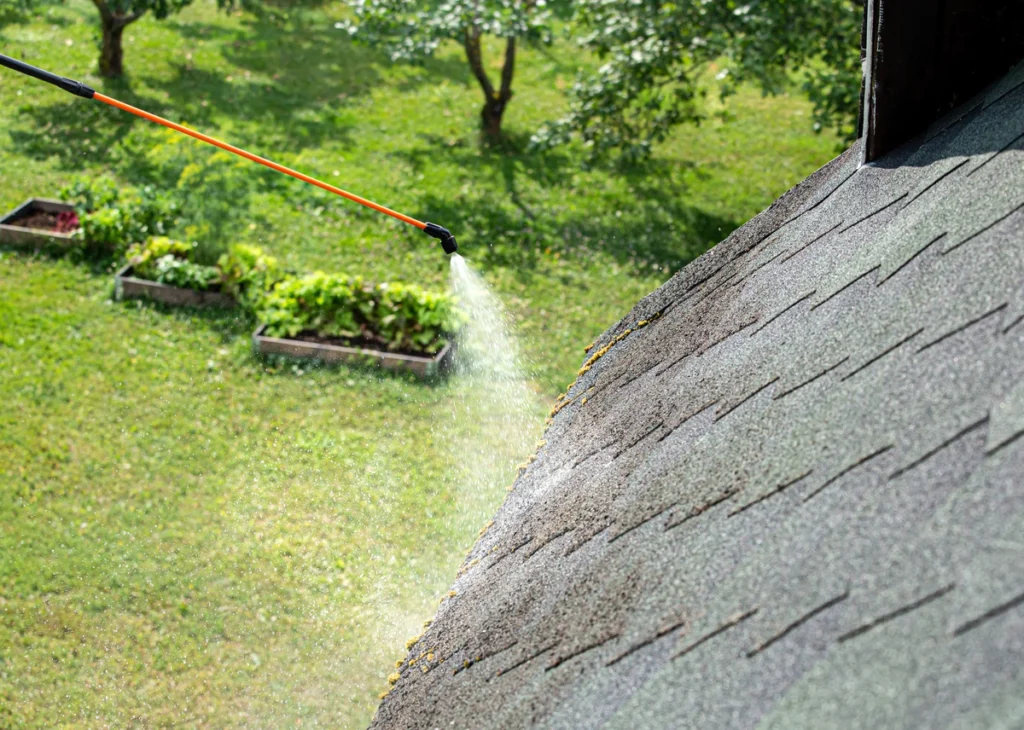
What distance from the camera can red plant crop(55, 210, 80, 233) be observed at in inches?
434

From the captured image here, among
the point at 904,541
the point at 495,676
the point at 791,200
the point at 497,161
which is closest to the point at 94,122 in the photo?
the point at 497,161

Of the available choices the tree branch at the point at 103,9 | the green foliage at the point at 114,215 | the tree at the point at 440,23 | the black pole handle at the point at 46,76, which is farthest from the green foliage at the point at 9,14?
the black pole handle at the point at 46,76

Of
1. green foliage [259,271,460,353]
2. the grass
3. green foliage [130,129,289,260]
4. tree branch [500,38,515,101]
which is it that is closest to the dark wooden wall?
the grass

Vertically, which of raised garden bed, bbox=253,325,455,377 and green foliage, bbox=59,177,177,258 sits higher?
green foliage, bbox=59,177,177,258

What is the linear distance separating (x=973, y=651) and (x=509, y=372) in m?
8.28

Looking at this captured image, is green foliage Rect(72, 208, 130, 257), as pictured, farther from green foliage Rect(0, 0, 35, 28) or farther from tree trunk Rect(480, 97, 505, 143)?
green foliage Rect(0, 0, 35, 28)

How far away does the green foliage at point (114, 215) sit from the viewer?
1076 cm

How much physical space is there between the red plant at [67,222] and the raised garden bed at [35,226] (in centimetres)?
4

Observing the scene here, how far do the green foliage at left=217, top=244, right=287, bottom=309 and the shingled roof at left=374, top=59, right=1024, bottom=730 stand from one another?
22.8 feet

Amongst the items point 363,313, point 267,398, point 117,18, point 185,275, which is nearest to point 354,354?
point 363,313

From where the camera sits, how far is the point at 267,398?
8.84m

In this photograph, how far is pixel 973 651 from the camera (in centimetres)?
146

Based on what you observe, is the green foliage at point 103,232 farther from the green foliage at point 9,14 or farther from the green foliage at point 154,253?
the green foliage at point 9,14

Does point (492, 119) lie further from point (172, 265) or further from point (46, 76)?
point (46, 76)
